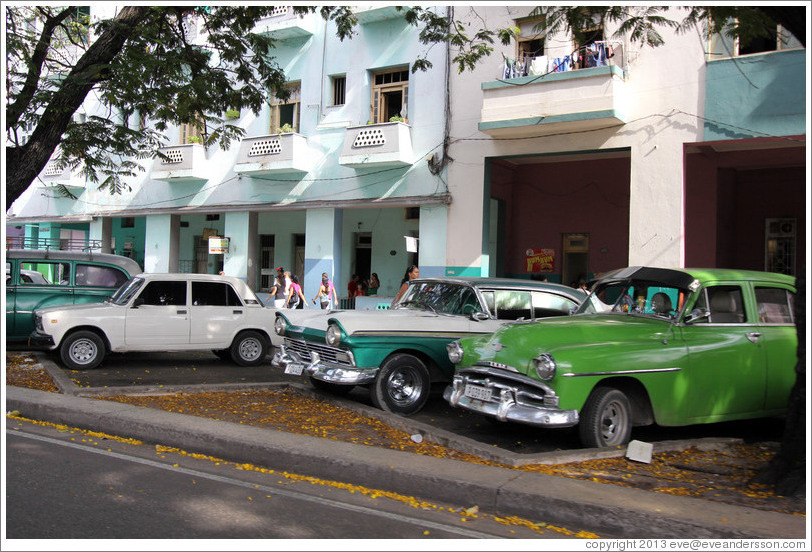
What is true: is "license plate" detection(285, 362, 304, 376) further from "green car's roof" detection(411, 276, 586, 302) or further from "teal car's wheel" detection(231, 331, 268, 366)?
"teal car's wheel" detection(231, 331, 268, 366)

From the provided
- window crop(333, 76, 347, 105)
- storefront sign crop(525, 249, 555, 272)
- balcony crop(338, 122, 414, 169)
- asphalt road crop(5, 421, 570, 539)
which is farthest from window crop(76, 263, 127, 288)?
storefront sign crop(525, 249, 555, 272)

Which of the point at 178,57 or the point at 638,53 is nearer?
the point at 178,57

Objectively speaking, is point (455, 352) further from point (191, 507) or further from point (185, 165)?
point (185, 165)

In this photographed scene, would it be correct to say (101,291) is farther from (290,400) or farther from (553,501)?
(553,501)

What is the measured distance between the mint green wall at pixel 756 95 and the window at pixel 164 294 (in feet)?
35.0

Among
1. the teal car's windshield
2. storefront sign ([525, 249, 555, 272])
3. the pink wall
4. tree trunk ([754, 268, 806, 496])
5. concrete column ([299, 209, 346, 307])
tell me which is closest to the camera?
tree trunk ([754, 268, 806, 496])

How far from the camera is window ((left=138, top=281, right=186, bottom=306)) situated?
11.0 metres

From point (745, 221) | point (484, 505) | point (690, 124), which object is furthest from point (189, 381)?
point (745, 221)

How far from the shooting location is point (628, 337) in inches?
245

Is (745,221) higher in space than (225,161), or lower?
lower

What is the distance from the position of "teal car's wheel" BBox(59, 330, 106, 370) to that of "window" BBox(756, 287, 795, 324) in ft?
31.0

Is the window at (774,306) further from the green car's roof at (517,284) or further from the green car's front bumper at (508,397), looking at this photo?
the green car's front bumper at (508,397)

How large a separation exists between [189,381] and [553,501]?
6.98 meters

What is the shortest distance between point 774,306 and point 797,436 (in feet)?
7.68
